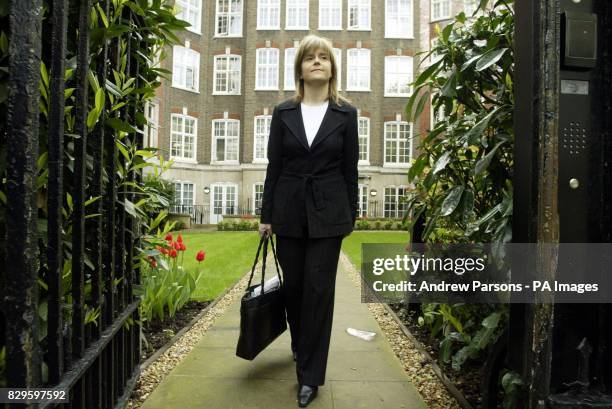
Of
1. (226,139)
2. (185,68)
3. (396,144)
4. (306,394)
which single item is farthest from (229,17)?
(306,394)

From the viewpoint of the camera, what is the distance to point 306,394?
218 cm

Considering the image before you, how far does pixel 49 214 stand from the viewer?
1.16 m

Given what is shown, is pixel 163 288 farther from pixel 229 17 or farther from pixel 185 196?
pixel 229 17

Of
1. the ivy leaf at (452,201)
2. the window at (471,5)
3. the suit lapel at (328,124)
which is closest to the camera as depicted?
the ivy leaf at (452,201)

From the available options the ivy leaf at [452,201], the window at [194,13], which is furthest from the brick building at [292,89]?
the ivy leaf at [452,201]

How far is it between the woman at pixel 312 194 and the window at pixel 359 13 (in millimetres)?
21813

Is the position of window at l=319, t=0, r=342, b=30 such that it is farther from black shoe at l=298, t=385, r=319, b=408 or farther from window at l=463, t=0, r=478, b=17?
black shoe at l=298, t=385, r=319, b=408

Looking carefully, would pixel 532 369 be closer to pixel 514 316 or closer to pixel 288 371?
pixel 514 316

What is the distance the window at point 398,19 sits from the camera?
874 inches

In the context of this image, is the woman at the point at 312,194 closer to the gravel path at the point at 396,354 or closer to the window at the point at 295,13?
the gravel path at the point at 396,354

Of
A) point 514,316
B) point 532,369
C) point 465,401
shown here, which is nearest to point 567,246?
point 514,316

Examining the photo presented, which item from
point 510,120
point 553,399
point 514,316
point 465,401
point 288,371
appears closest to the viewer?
point 553,399

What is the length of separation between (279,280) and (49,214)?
1.72 meters

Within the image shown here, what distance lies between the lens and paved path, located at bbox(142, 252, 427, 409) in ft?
7.14
